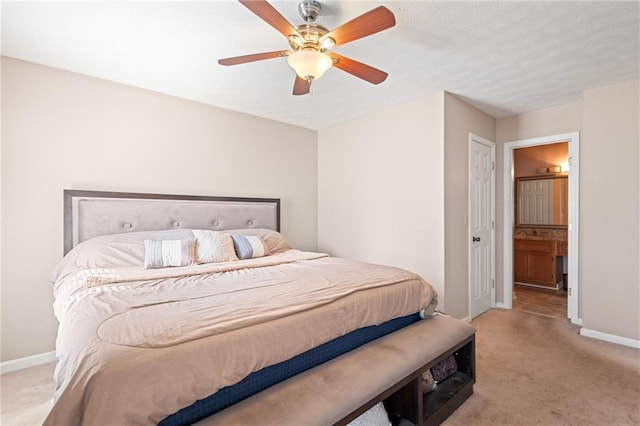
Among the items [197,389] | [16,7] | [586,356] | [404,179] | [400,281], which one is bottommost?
[586,356]

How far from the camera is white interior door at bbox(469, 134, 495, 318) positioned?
136 inches

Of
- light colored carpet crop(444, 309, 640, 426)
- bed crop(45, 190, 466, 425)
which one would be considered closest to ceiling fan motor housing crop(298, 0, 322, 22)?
bed crop(45, 190, 466, 425)

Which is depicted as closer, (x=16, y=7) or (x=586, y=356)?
(x=16, y=7)

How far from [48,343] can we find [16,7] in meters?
2.44

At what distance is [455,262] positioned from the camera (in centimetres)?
319

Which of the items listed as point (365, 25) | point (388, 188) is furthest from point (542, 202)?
point (365, 25)

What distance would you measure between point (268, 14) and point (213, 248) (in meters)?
1.84

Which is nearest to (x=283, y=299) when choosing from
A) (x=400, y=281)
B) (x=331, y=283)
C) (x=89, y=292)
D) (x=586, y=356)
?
(x=331, y=283)

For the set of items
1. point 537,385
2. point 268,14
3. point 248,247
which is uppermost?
point 268,14

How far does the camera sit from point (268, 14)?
1515 mm

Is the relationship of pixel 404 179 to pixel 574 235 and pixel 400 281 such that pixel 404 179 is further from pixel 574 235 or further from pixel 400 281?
pixel 574 235

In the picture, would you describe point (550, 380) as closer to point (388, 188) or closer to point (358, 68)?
point (388, 188)

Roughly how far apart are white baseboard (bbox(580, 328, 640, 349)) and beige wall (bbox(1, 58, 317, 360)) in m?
3.84

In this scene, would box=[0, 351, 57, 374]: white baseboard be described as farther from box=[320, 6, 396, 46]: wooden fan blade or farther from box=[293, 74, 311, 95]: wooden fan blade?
box=[320, 6, 396, 46]: wooden fan blade
